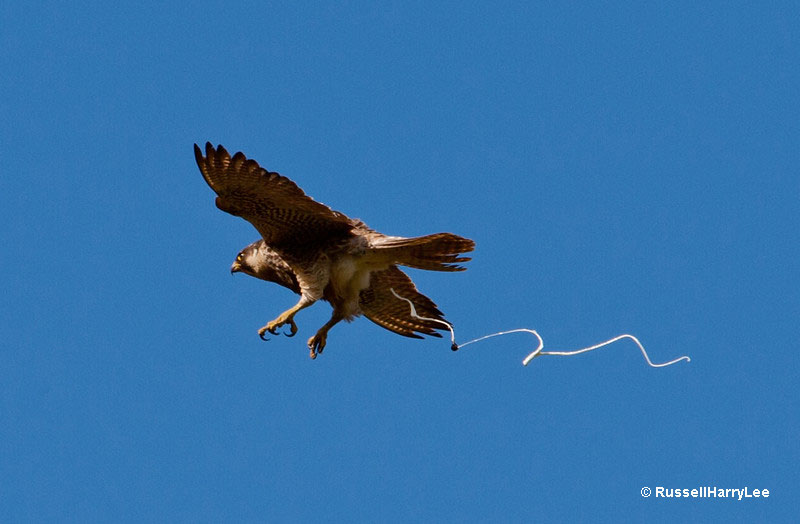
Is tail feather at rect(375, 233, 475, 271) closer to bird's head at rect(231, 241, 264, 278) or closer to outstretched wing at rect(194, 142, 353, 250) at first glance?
outstretched wing at rect(194, 142, 353, 250)

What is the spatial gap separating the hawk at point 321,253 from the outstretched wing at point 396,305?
10 millimetres

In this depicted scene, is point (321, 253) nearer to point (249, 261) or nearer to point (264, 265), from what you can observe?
point (264, 265)

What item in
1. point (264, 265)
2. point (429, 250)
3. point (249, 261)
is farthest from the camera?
point (249, 261)

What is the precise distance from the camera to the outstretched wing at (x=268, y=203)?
33.8 ft

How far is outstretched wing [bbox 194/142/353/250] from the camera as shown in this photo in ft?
33.8

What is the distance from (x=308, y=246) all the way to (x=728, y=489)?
4481 mm

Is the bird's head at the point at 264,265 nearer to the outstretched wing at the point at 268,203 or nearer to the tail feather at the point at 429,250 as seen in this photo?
the outstretched wing at the point at 268,203

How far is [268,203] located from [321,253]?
0.73 metres

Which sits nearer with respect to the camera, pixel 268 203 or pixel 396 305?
pixel 268 203

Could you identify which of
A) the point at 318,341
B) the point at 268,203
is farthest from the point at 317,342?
the point at 268,203

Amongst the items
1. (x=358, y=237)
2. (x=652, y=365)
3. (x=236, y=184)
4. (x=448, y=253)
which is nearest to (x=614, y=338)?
(x=652, y=365)

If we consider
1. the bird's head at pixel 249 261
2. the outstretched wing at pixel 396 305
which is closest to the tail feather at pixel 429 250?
the outstretched wing at pixel 396 305

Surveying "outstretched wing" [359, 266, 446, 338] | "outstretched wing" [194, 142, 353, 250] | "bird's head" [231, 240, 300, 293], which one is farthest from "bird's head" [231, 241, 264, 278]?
"outstretched wing" [359, 266, 446, 338]

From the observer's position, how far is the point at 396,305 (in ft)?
39.3
